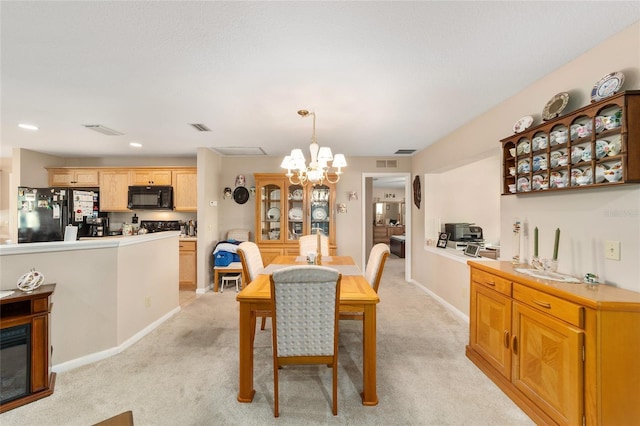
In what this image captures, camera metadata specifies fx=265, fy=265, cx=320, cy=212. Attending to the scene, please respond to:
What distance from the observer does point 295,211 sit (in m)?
4.96

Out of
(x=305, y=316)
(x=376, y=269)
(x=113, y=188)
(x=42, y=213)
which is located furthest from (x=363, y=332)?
(x=113, y=188)

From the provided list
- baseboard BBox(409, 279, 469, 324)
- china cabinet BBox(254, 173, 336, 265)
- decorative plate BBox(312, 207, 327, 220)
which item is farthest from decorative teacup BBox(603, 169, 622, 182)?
decorative plate BBox(312, 207, 327, 220)

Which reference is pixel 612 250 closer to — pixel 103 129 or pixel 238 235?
pixel 238 235

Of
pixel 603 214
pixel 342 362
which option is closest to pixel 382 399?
pixel 342 362

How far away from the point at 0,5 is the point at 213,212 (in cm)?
354

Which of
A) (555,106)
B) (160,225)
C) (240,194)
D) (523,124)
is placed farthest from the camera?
(160,225)

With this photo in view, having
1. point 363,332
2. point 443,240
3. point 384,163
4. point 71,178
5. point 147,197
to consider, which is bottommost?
point 363,332

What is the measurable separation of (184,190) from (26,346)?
10.8 ft

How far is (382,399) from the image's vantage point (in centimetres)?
189

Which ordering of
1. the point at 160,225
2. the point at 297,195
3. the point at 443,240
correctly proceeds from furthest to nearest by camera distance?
1. the point at 160,225
2. the point at 297,195
3. the point at 443,240

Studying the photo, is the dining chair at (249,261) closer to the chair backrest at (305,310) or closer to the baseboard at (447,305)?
the chair backrest at (305,310)

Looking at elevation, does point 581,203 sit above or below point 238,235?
above

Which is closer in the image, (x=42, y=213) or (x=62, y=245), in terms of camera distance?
(x=62, y=245)

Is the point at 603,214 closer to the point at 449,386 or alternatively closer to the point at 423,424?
the point at 449,386
